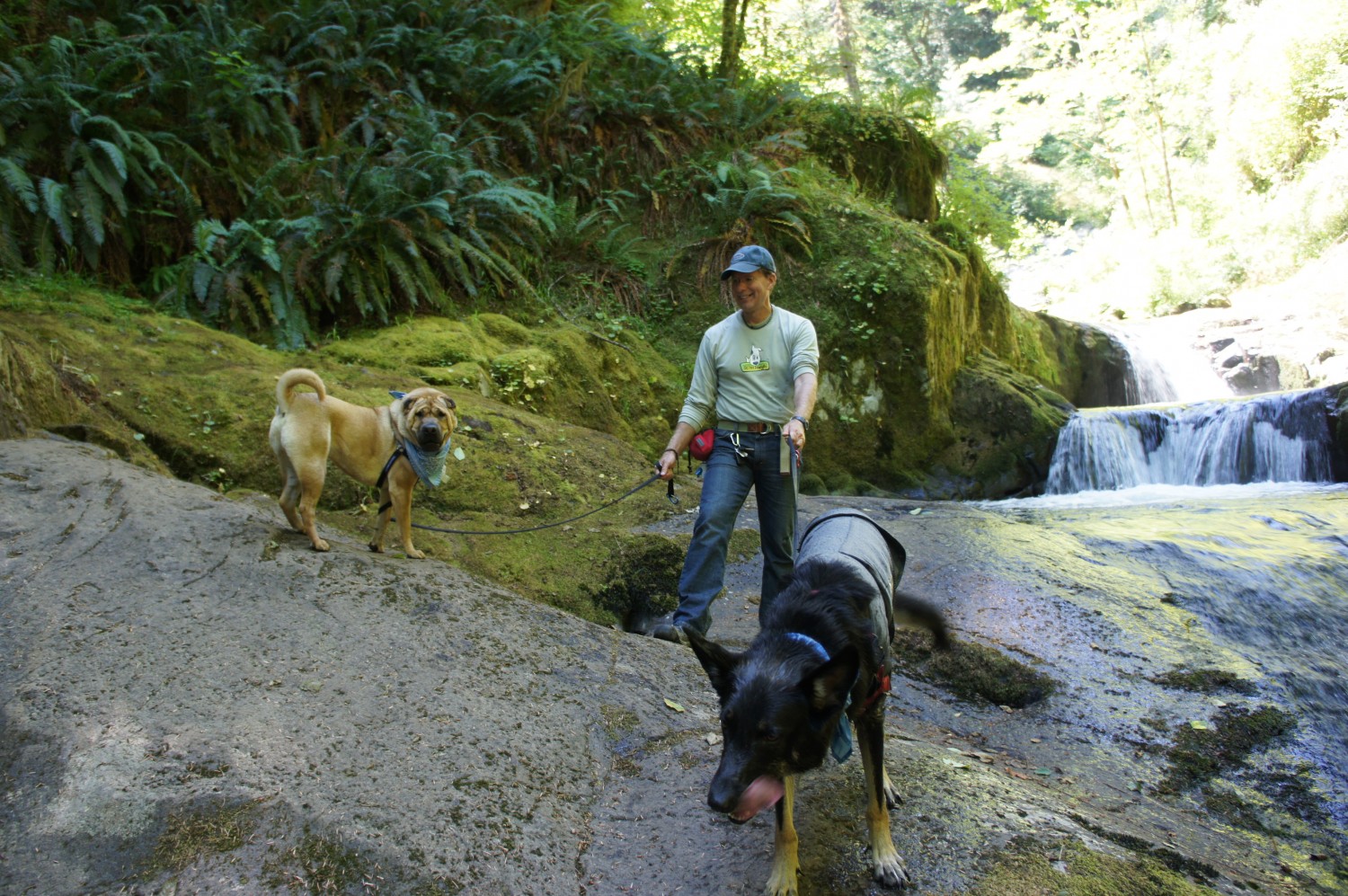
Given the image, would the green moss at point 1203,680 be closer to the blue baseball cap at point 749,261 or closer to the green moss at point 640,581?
the green moss at point 640,581

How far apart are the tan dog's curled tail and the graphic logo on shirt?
2.41 m

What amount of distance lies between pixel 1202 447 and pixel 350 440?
1360 cm

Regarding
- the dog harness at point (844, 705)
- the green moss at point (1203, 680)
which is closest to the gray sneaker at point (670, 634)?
the dog harness at point (844, 705)

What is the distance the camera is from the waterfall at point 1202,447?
1259cm

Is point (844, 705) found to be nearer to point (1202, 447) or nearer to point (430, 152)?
point (430, 152)

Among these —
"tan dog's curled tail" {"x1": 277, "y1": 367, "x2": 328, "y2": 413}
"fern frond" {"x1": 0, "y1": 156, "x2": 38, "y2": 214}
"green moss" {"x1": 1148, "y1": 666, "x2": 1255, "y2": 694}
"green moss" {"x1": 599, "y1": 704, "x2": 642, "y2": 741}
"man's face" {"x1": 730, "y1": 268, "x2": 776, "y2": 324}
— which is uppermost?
"fern frond" {"x1": 0, "y1": 156, "x2": 38, "y2": 214}

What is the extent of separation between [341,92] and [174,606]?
32.8 feet

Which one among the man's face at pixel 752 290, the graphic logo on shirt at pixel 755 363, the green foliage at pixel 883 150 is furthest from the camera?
the green foliage at pixel 883 150

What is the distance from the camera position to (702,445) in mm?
4664

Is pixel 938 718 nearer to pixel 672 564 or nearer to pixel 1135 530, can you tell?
pixel 672 564

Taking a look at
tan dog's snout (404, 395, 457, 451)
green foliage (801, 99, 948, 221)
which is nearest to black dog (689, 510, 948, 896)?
tan dog's snout (404, 395, 457, 451)

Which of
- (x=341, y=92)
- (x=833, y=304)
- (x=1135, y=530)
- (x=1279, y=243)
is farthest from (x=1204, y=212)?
(x=341, y=92)

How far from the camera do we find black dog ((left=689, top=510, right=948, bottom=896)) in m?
2.55

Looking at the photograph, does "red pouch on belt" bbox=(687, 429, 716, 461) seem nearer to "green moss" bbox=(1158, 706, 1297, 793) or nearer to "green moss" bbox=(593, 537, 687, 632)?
"green moss" bbox=(593, 537, 687, 632)
